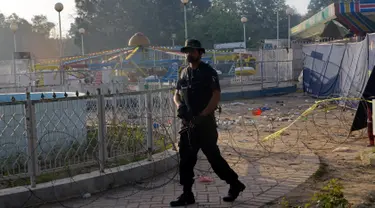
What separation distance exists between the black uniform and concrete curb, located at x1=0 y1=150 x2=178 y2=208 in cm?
125

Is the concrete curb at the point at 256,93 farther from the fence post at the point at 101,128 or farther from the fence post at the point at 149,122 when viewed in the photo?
the fence post at the point at 101,128

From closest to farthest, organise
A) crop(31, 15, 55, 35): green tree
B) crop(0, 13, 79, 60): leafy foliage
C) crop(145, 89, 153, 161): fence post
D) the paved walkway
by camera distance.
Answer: the paved walkway
crop(145, 89, 153, 161): fence post
crop(0, 13, 79, 60): leafy foliage
crop(31, 15, 55, 35): green tree

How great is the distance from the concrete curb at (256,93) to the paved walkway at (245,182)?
11157 millimetres

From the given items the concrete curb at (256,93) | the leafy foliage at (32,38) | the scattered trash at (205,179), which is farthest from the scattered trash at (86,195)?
the leafy foliage at (32,38)

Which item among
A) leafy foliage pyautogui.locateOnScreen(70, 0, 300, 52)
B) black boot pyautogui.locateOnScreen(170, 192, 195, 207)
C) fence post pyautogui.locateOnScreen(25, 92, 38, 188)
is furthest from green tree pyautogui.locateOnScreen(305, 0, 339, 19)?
fence post pyautogui.locateOnScreen(25, 92, 38, 188)

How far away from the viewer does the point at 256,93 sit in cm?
1986

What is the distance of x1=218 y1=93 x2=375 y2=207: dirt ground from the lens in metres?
5.61

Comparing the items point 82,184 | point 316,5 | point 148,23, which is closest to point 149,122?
point 82,184

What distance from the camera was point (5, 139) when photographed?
6078 mm

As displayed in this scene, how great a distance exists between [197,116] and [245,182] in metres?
1.53

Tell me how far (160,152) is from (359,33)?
62.4 feet

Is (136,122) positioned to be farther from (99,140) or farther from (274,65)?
(274,65)

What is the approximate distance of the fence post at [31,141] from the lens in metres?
5.25

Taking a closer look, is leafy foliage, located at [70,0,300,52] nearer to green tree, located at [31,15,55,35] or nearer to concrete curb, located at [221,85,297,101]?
green tree, located at [31,15,55,35]
